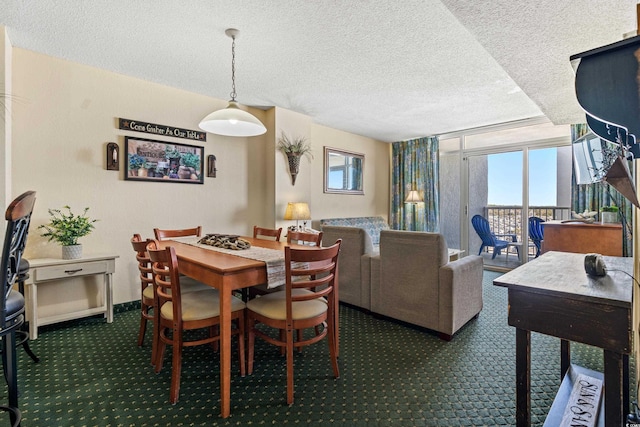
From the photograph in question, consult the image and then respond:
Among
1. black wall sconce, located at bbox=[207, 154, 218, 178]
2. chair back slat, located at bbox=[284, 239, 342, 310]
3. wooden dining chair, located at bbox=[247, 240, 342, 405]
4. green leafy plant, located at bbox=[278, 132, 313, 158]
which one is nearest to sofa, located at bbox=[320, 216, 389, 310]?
wooden dining chair, located at bbox=[247, 240, 342, 405]

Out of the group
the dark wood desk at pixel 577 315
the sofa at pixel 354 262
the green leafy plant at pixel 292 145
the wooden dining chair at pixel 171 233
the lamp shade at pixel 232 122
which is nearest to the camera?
the dark wood desk at pixel 577 315

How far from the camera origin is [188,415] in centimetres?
167

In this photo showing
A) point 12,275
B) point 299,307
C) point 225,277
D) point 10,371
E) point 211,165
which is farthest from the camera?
point 211,165

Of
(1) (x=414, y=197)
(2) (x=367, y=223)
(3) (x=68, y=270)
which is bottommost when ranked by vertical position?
(3) (x=68, y=270)

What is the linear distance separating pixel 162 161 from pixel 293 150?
1751 mm

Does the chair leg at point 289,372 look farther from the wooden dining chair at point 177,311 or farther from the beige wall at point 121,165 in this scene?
the beige wall at point 121,165

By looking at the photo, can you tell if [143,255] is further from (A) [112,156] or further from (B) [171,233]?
(A) [112,156]

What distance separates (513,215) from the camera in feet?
17.2

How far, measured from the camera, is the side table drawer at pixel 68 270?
8.38ft

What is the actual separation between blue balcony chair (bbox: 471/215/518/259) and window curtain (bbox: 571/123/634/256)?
1.10 metres

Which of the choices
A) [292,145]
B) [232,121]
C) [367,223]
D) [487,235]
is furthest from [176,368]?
[487,235]

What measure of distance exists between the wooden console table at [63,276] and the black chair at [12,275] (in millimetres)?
1275

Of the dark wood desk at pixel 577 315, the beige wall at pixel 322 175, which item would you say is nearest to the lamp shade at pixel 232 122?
the beige wall at pixel 322 175

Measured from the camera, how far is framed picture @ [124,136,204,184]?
3.31 m
